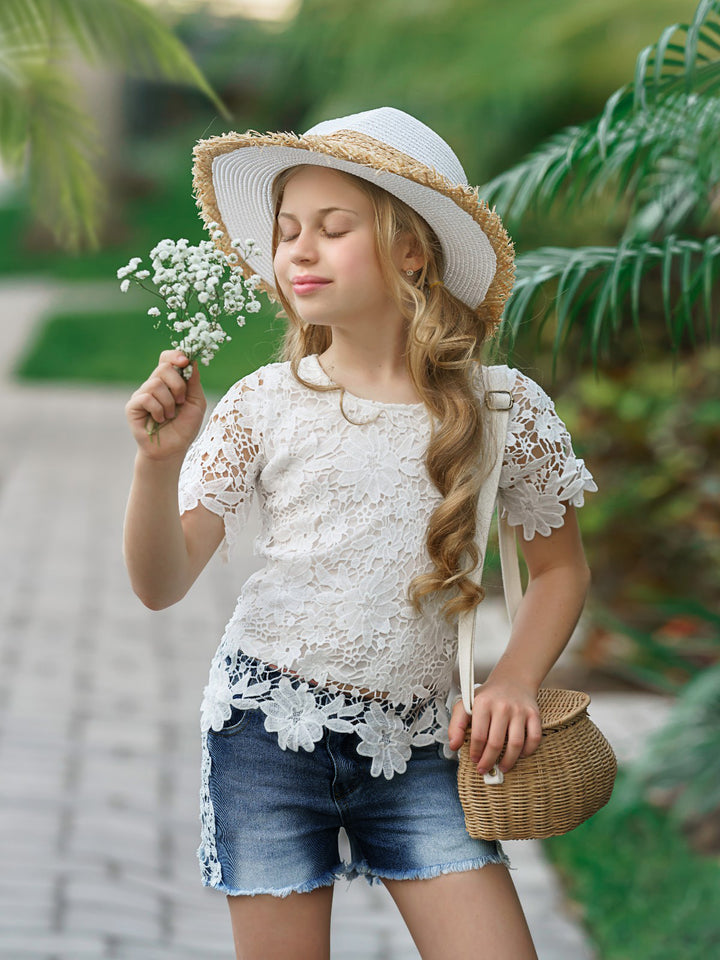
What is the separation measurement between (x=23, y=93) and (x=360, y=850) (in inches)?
108

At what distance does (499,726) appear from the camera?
5.63ft

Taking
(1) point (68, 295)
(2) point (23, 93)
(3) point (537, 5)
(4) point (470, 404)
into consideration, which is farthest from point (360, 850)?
(1) point (68, 295)

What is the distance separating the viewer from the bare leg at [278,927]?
1768mm

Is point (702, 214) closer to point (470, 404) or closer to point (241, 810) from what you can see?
point (470, 404)

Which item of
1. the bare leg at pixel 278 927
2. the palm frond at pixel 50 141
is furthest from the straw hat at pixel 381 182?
the palm frond at pixel 50 141

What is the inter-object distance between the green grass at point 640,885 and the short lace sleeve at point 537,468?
1748mm

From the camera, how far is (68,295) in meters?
19.6

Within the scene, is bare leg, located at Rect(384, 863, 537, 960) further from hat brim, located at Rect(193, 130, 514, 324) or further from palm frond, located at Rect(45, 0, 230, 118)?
palm frond, located at Rect(45, 0, 230, 118)

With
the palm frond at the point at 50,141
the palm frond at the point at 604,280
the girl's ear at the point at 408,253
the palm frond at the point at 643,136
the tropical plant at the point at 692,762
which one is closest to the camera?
the girl's ear at the point at 408,253

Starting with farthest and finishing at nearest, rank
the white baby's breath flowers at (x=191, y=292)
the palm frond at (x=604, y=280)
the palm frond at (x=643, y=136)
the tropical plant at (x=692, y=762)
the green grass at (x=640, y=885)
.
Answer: the tropical plant at (x=692, y=762) < the green grass at (x=640, y=885) < the palm frond at (x=604, y=280) < the palm frond at (x=643, y=136) < the white baby's breath flowers at (x=191, y=292)

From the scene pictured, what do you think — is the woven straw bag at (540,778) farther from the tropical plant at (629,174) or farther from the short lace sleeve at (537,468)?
the tropical plant at (629,174)

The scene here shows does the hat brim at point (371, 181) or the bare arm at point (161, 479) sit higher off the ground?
the hat brim at point (371, 181)

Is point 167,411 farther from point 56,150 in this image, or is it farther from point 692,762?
point 692,762

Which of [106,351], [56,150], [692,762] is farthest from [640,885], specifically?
[106,351]
